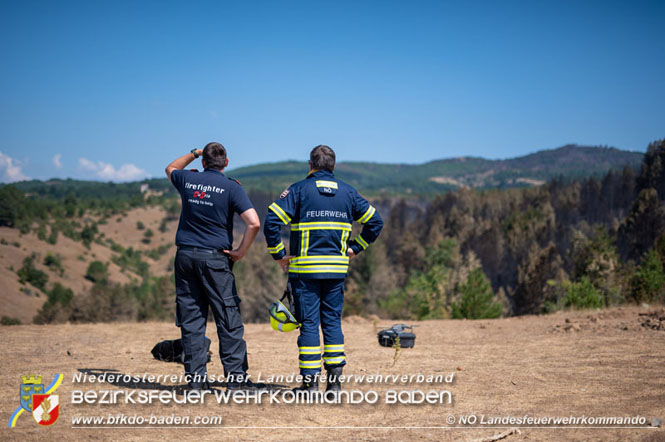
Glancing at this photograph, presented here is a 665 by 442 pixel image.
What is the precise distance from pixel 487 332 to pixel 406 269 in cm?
10467

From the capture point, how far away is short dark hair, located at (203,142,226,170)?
564 centimetres

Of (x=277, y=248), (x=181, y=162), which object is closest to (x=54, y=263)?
(x=181, y=162)

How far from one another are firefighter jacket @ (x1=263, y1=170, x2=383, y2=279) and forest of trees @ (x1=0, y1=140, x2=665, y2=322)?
11.9 m

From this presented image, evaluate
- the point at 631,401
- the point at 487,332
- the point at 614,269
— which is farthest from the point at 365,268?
the point at 631,401

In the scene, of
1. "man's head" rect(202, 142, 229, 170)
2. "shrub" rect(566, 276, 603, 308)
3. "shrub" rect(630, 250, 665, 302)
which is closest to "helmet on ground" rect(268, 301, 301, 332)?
"man's head" rect(202, 142, 229, 170)

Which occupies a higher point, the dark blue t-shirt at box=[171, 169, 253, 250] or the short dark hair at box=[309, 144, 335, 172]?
the short dark hair at box=[309, 144, 335, 172]

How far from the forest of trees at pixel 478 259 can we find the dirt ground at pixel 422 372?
6.46m

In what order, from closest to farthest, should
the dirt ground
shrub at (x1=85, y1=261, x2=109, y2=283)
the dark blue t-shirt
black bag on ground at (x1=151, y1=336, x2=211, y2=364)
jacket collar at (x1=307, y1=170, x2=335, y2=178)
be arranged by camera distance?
the dirt ground < the dark blue t-shirt < jacket collar at (x1=307, y1=170, x2=335, y2=178) < black bag on ground at (x1=151, y1=336, x2=211, y2=364) < shrub at (x1=85, y1=261, x2=109, y2=283)

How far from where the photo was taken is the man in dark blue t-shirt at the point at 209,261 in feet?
18.0

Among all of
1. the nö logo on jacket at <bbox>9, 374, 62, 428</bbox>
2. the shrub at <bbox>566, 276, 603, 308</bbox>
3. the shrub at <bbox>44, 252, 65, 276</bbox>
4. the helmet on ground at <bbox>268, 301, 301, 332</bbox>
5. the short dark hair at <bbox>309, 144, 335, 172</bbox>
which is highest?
the short dark hair at <bbox>309, 144, 335, 172</bbox>

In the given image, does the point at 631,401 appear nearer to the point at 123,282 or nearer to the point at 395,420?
the point at 395,420

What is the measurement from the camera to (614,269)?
33.5 metres

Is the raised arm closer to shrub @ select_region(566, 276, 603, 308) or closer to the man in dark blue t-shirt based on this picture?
the man in dark blue t-shirt

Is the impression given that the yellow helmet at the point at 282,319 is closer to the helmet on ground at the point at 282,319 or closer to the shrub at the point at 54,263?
the helmet on ground at the point at 282,319
